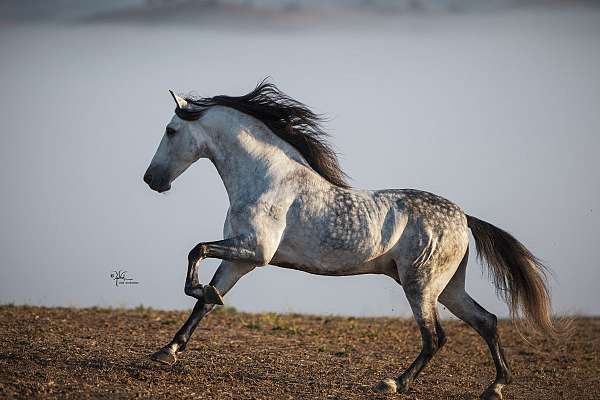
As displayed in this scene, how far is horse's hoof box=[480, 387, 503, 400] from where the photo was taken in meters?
8.50

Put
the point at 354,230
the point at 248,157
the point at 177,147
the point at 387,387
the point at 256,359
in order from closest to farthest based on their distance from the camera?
the point at 387,387 → the point at 354,230 → the point at 248,157 → the point at 177,147 → the point at 256,359

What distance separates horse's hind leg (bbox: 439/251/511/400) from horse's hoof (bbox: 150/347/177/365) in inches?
111

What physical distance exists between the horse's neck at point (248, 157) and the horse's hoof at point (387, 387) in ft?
7.16

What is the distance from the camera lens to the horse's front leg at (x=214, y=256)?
8023 millimetres

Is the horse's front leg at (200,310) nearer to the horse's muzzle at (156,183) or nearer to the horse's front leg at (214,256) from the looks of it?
the horse's front leg at (214,256)

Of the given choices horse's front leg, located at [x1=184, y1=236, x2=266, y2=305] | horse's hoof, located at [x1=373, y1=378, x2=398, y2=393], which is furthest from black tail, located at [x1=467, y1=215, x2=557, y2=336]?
horse's front leg, located at [x1=184, y1=236, x2=266, y2=305]

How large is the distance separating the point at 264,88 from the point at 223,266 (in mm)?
1982

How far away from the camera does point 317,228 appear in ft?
27.7

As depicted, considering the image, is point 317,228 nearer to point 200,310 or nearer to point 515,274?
point 200,310

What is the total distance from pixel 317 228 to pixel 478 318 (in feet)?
6.32

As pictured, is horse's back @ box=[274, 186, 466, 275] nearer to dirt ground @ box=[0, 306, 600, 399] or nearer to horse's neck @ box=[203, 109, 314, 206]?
horse's neck @ box=[203, 109, 314, 206]

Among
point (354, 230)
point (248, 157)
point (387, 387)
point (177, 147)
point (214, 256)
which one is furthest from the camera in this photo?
point (177, 147)

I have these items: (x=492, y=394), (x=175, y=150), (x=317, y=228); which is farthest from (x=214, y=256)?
(x=492, y=394)

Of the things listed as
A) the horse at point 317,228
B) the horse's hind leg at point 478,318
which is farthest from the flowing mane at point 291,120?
the horse's hind leg at point 478,318
